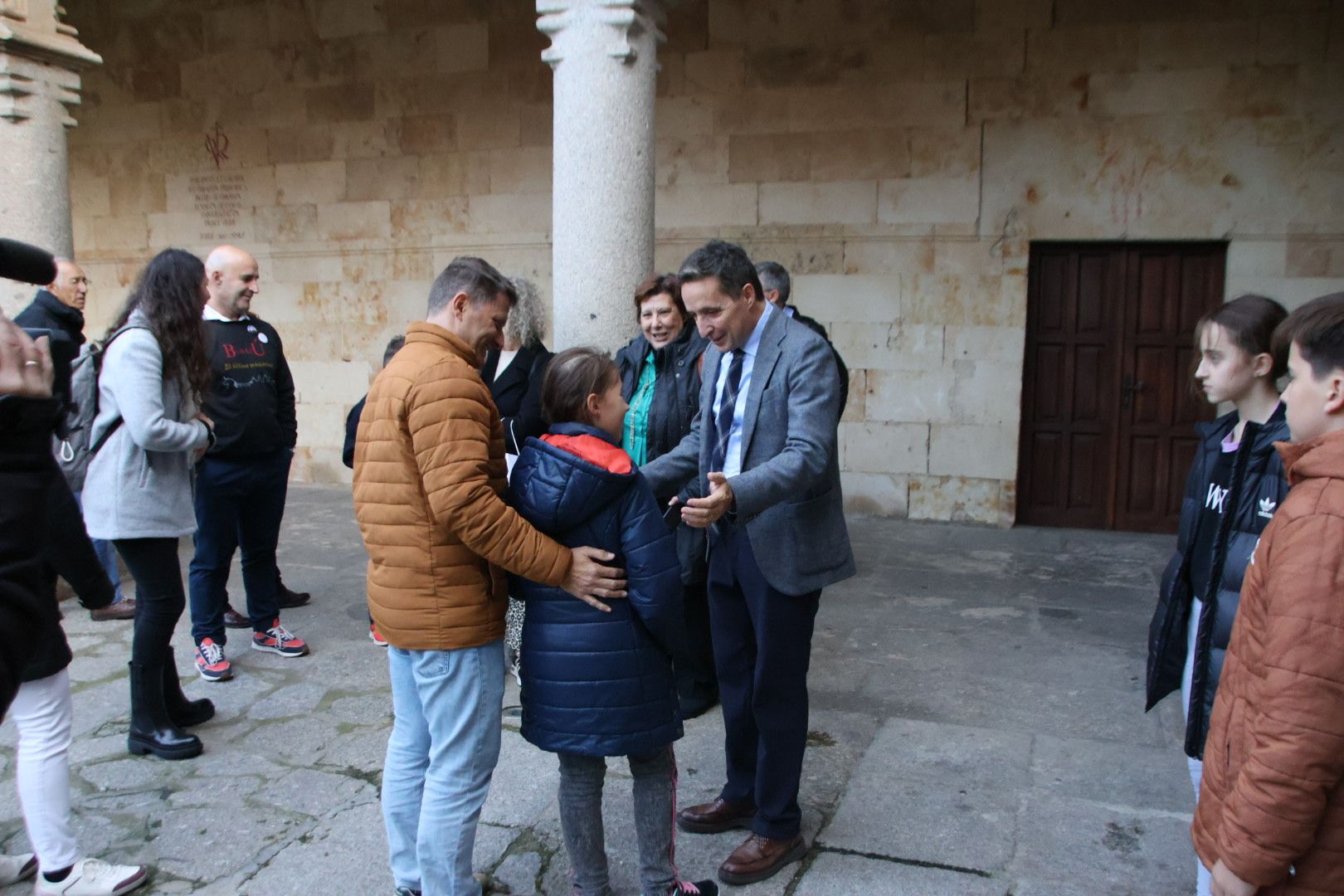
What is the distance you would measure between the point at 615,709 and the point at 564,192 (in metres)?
3.05

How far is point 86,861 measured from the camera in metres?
2.78

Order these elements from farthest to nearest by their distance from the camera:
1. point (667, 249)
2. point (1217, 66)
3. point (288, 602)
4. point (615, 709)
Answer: point (667, 249)
point (1217, 66)
point (288, 602)
point (615, 709)

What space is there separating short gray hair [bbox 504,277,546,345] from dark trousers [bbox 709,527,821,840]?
167 centimetres

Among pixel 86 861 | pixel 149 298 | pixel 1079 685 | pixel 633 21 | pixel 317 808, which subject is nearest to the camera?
pixel 86 861

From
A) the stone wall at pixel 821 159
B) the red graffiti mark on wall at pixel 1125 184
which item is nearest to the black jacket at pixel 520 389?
the stone wall at pixel 821 159

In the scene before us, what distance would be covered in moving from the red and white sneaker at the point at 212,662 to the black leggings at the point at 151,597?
0.79 meters

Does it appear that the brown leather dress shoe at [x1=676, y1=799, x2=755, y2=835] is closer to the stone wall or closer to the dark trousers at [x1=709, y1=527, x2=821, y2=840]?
the dark trousers at [x1=709, y1=527, x2=821, y2=840]

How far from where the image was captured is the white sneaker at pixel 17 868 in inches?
112

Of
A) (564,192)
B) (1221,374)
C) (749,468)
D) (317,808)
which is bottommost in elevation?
(317,808)

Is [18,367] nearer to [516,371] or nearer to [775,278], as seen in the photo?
[516,371]

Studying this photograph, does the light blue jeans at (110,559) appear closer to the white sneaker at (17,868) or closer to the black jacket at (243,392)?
the black jacket at (243,392)

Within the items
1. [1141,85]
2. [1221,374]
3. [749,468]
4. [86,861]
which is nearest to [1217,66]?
[1141,85]

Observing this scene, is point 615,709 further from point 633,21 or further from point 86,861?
point 633,21

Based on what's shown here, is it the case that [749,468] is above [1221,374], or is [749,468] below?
below
